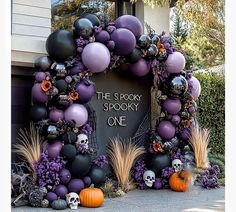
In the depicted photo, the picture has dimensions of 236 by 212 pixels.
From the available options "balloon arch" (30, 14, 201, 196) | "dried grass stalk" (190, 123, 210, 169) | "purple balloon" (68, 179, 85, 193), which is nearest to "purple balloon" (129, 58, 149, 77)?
"balloon arch" (30, 14, 201, 196)

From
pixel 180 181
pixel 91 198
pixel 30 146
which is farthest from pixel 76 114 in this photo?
pixel 180 181

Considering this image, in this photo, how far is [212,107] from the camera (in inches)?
444

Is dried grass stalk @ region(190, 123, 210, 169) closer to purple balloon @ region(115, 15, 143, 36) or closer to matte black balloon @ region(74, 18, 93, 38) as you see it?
purple balloon @ region(115, 15, 143, 36)

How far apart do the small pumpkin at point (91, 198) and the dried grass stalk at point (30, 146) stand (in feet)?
3.18

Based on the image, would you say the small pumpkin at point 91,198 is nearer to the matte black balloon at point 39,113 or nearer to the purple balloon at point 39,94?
the matte black balloon at point 39,113

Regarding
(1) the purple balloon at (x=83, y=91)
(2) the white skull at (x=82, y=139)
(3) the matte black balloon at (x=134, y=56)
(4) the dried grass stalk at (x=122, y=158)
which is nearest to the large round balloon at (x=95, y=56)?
(1) the purple balloon at (x=83, y=91)

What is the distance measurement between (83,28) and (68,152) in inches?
89.1

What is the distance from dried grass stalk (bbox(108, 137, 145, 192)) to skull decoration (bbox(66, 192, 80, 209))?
1.50 metres

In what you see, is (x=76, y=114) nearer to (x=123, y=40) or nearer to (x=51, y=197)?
(x=51, y=197)
